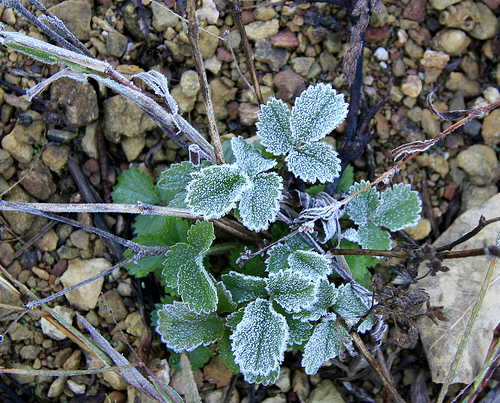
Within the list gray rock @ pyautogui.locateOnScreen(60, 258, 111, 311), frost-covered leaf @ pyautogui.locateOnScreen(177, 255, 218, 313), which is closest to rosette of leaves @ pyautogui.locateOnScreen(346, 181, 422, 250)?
frost-covered leaf @ pyautogui.locateOnScreen(177, 255, 218, 313)

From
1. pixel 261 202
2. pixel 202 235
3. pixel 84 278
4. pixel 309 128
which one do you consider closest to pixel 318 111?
pixel 309 128

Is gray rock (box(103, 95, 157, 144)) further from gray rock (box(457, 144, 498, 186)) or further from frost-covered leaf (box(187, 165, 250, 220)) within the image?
gray rock (box(457, 144, 498, 186))

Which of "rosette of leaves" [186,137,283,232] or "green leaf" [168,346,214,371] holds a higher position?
→ "rosette of leaves" [186,137,283,232]

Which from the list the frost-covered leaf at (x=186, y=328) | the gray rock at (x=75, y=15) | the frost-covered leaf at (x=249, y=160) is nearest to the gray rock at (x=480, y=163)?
the frost-covered leaf at (x=249, y=160)

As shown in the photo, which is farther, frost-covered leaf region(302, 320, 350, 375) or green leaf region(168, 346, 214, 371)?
green leaf region(168, 346, 214, 371)

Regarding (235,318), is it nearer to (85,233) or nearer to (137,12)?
(85,233)

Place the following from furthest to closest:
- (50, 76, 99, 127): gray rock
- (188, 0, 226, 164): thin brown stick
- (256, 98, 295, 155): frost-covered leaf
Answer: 1. (50, 76, 99, 127): gray rock
2. (256, 98, 295, 155): frost-covered leaf
3. (188, 0, 226, 164): thin brown stick

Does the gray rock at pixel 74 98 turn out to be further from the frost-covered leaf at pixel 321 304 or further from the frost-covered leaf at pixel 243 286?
the frost-covered leaf at pixel 321 304
